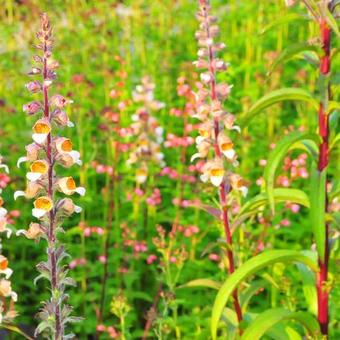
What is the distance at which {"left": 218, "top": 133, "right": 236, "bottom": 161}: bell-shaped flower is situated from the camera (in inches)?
127

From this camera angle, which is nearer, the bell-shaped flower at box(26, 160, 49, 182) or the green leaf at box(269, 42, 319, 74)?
the bell-shaped flower at box(26, 160, 49, 182)

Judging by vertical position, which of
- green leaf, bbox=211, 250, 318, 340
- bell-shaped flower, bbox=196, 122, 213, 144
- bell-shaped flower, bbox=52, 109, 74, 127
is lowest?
green leaf, bbox=211, 250, 318, 340

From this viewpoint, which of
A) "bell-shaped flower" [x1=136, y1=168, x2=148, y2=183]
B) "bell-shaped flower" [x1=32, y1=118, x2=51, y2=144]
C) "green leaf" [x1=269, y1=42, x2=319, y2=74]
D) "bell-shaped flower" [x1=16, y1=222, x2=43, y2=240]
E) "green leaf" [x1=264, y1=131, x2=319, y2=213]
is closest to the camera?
"bell-shaped flower" [x1=32, y1=118, x2=51, y2=144]

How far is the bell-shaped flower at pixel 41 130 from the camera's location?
2.43 metres

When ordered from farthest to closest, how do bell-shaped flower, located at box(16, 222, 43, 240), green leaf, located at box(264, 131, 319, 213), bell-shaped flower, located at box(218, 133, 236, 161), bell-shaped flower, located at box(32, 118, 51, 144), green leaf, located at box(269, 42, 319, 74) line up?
bell-shaped flower, located at box(218, 133, 236, 161)
green leaf, located at box(269, 42, 319, 74)
green leaf, located at box(264, 131, 319, 213)
bell-shaped flower, located at box(16, 222, 43, 240)
bell-shaped flower, located at box(32, 118, 51, 144)

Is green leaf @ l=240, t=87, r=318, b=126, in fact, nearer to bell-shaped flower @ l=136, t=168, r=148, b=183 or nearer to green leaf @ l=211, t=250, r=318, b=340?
green leaf @ l=211, t=250, r=318, b=340

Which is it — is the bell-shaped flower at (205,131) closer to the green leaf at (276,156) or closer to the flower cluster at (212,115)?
the flower cluster at (212,115)

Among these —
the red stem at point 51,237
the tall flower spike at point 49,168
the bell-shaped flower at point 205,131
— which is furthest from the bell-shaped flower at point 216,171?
the red stem at point 51,237

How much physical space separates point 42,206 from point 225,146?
1.00 meters

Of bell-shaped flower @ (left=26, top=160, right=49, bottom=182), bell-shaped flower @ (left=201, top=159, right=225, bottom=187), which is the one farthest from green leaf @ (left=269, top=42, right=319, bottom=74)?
bell-shaped flower @ (left=26, top=160, right=49, bottom=182)

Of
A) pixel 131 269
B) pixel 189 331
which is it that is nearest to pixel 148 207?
pixel 131 269

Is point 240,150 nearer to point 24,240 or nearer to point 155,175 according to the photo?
point 155,175

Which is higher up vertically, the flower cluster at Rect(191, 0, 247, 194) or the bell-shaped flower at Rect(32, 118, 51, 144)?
the flower cluster at Rect(191, 0, 247, 194)

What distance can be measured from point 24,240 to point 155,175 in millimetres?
1039
